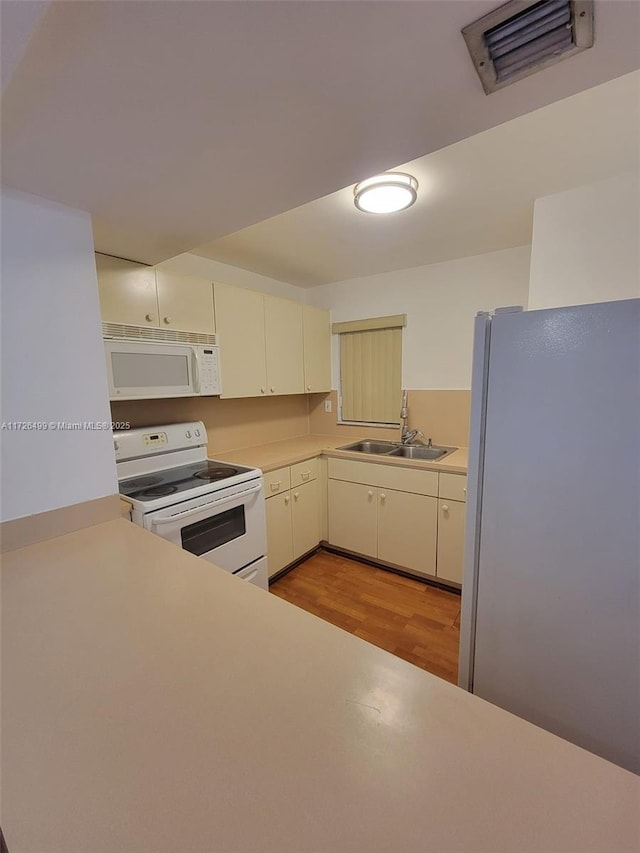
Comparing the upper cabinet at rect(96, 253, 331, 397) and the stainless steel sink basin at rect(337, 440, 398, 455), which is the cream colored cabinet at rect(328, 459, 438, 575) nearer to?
the stainless steel sink basin at rect(337, 440, 398, 455)

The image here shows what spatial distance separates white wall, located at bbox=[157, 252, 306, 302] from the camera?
2318mm

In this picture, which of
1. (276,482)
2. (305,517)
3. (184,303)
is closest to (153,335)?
(184,303)

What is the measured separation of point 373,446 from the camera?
296cm

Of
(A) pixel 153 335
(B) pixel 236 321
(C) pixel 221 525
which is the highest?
(B) pixel 236 321

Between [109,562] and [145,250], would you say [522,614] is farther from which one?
[145,250]

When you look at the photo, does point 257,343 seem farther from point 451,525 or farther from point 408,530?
point 451,525

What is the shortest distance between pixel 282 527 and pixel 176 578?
5.01 ft

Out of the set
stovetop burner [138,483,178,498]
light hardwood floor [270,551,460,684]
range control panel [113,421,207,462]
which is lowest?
light hardwood floor [270,551,460,684]

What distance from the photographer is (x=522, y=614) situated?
992 mm

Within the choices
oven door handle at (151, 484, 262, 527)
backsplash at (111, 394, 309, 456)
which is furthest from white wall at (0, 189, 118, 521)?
backsplash at (111, 394, 309, 456)

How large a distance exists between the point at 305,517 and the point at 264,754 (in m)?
2.15

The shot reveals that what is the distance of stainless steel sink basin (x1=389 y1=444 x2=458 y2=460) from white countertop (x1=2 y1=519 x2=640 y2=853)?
2.13 m

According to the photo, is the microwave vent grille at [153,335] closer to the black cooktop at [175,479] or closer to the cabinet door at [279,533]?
the black cooktop at [175,479]

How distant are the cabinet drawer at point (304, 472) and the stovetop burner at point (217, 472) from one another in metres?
0.55
